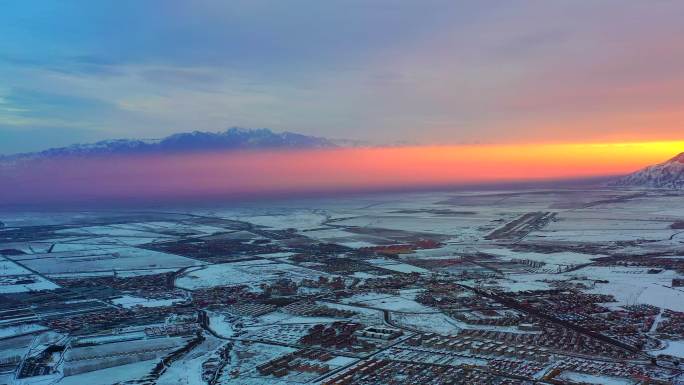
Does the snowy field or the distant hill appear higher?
the distant hill

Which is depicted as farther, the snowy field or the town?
the snowy field

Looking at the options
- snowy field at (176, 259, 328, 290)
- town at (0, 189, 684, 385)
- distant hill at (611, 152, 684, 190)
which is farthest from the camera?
distant hill at (611, 152, 684, 190)

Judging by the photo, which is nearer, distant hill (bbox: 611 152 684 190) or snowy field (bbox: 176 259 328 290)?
snowy field (bbox: 176 259 328 290)

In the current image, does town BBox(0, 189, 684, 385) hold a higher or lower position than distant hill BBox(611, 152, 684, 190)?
lower

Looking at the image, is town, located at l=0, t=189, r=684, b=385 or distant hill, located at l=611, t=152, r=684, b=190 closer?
town, located at l=0, t=189, r=684, b=385

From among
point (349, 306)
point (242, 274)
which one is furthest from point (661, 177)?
point (349, 306)

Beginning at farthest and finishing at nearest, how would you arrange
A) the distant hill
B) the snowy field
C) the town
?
the distant hill
the snowy field
the town

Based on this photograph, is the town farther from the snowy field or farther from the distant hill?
the distant hill

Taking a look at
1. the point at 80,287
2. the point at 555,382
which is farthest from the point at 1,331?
the point at 555,382

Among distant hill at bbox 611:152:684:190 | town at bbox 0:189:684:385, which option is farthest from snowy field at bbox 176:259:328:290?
distant hill at bbox 611:152:684:190

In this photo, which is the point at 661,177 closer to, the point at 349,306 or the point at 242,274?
the point at 242,274
